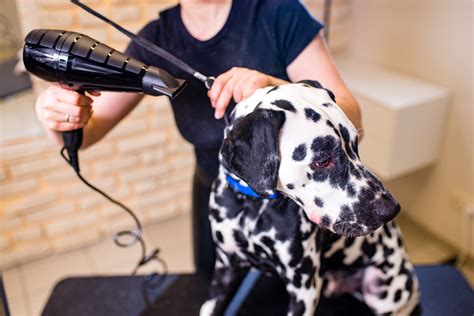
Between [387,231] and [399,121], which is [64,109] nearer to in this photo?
[387,231]

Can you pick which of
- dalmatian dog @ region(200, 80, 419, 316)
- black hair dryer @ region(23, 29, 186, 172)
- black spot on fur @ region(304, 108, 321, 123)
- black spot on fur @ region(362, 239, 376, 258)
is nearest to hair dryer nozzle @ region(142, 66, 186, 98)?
black hair dryer @ region(23, 29, 186, 172)

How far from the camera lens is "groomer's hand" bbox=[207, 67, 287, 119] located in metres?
0.78

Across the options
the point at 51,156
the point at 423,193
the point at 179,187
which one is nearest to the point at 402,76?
the point at 423,193

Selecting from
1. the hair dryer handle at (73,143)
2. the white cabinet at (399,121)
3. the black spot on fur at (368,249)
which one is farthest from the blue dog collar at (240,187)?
the white cabinet at (399,121)

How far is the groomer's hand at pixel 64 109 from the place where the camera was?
885 millimetres

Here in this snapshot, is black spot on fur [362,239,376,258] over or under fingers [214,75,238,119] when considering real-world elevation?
under

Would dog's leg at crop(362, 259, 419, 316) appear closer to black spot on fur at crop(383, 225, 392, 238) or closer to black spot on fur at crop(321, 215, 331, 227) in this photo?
black spot on fur at crop(383, 225, 392, 238)

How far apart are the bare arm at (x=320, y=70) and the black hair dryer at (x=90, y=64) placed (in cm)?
28

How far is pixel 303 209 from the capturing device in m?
0.76

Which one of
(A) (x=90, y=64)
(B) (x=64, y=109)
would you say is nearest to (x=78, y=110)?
(B) (x=64, y=109)

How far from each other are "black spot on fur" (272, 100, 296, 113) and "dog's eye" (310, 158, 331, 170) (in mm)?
78

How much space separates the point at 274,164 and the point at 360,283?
447 mm

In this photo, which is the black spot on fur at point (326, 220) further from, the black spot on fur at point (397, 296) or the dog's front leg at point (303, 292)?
the black spot on fur at point (397, 296)

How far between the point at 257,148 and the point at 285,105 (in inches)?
2.9
